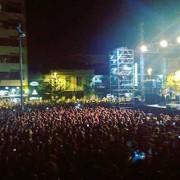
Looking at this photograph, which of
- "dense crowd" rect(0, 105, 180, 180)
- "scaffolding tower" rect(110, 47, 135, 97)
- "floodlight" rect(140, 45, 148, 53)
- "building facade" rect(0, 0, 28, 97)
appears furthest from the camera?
"building facade" rect(0, 0, 28, 97)

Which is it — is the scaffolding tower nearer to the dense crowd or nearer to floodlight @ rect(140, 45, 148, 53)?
floodlight @ rect(140, 45, 148, 53)

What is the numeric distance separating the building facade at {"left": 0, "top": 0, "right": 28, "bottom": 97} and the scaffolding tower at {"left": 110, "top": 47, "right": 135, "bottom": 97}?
3327 centimetres

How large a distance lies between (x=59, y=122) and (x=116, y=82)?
1902cm

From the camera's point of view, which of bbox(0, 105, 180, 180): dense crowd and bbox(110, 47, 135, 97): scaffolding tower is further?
bbox(110, 47, 135, 97): scaffolding tower

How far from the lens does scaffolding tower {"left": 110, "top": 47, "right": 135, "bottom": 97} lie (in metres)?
36.0

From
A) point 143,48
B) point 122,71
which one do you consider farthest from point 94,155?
point 122,71

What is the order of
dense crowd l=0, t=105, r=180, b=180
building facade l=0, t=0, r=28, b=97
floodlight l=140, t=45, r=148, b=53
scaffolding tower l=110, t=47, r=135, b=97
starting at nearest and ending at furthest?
dense crowd l=0, t=105, r=180, b=180 < floodlight l=140, t=45, r=148, b=53 < scaffolding tower l=110, t=47, r=135, b=97 < building facade l=0, t=0, r=28, b=97

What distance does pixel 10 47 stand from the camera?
71.9 meters

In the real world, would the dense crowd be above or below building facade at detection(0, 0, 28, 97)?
below

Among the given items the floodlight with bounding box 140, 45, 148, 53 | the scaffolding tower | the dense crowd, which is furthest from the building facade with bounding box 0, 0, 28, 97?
the dense crowd

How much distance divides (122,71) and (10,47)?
39.7 m

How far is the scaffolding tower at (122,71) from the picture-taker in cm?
3603

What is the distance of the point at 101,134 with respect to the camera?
1385 cm

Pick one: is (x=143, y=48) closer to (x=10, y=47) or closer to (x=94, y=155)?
(x=94, y=155)
